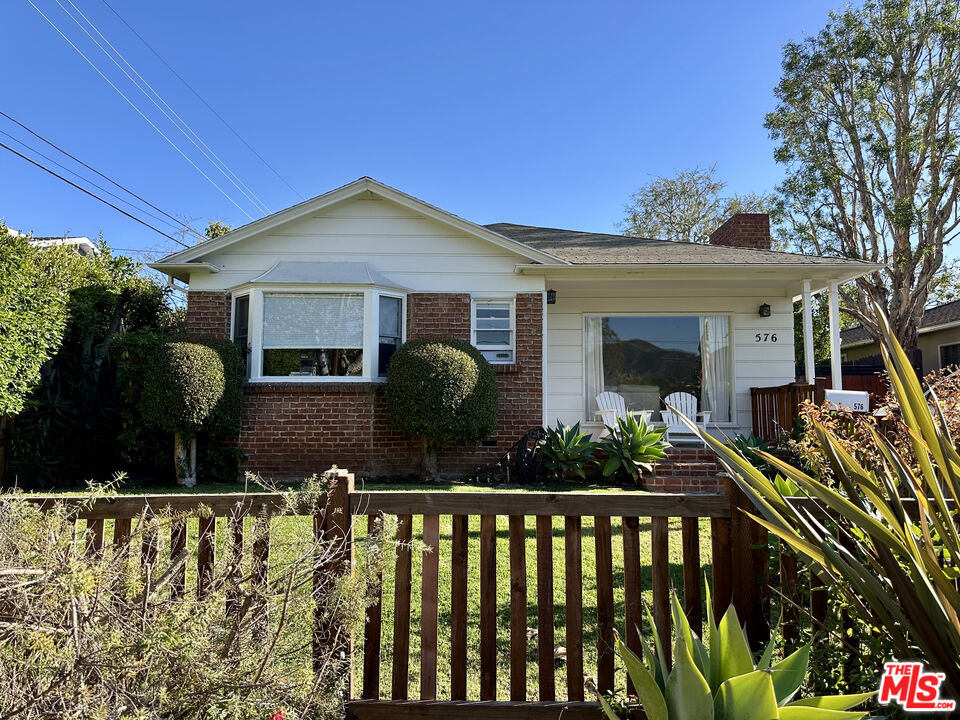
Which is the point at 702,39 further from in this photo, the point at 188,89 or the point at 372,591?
the point at 372,591

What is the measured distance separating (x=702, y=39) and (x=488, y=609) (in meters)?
17.2

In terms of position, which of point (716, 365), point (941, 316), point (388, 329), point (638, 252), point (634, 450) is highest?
point (941, 316)

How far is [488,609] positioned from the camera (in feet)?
7.79

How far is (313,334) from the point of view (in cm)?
888

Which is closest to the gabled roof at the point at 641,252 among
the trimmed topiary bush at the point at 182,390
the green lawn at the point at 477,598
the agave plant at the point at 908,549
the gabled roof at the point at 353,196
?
the gabled roof at the point at 353,196

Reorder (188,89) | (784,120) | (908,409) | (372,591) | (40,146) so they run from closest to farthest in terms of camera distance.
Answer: (908,409) → (372,591) → (40,146) → (188,89) → (784,120)

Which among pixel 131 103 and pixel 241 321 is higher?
pixel 131 103

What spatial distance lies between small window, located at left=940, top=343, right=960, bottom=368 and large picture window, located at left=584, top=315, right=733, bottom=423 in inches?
554

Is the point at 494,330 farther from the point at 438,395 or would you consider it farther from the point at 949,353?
the point at 949,353

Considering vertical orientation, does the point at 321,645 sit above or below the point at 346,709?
above

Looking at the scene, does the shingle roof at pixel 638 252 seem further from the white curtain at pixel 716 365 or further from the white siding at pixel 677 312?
the white curtain at pixel 716 365

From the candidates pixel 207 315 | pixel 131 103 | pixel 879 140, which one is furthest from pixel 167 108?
pixel 879 140

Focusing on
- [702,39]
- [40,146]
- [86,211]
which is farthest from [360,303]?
[86,211]

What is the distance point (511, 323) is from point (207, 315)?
4671 millimetres
